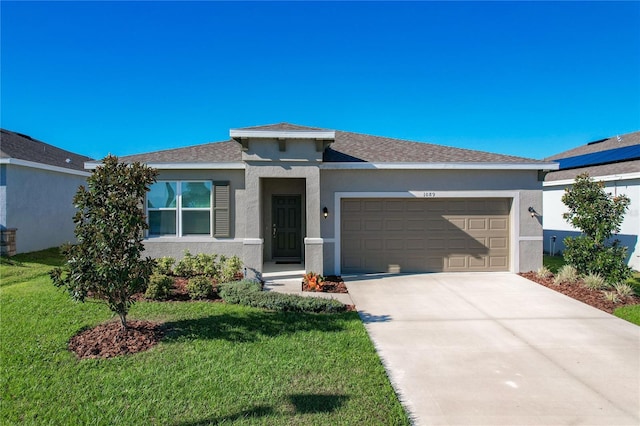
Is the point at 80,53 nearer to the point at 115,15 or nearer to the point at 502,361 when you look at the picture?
the point at 115,15

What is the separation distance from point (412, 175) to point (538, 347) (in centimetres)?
598

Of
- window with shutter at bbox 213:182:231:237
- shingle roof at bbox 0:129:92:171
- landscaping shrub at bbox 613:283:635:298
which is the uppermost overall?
shingle roof at bbox 0:129:92:171

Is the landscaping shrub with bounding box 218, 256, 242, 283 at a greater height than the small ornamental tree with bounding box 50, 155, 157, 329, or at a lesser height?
lesser

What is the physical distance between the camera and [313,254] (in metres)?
9.11

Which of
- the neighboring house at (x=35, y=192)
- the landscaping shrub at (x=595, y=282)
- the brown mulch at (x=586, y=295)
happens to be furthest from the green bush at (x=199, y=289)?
the landscaping shrub at (x=595, y=282)

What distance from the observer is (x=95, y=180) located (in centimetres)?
494

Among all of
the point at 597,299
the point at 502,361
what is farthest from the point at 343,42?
the point at 502,361

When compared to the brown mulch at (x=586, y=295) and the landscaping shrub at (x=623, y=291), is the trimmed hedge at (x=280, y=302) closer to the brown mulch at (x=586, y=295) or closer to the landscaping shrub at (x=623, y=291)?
the brown mulch at (x=586, y=295)

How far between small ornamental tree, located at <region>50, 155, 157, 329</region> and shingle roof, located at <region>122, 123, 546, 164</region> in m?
5.05

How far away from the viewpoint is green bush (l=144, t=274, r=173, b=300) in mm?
7258

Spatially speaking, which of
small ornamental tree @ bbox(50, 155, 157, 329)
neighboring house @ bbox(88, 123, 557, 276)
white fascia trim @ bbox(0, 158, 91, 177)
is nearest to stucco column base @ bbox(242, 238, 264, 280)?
neighboring house @ bbox(88, 123, 557, 276)

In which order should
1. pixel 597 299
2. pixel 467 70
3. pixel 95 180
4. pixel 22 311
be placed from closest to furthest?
pixel 95 180, pixel 22 311, pixel 597 299, pixel 467 70

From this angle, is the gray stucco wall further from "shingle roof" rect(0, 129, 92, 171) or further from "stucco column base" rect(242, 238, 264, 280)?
"stucco column base" rect(242, 238, 264, 280)

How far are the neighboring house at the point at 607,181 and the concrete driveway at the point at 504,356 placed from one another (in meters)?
5.95
